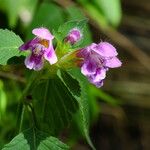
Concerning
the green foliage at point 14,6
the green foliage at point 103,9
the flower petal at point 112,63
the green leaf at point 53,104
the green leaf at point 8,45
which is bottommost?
the green foliage at point 103,9

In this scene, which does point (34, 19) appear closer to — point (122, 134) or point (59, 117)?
point (59, 117)

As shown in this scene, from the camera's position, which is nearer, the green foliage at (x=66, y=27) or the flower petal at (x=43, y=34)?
the flower petal at (x=43, y=34)

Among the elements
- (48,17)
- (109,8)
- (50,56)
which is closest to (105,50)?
(50,56)

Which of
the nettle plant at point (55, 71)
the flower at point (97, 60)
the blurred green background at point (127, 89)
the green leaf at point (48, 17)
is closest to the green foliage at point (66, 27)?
the nettle plant at point (55, 71)

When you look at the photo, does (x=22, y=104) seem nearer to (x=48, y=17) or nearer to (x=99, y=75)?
(x=99, y=75)

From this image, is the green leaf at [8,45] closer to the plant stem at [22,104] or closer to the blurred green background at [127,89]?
the plant stem at [22,104]

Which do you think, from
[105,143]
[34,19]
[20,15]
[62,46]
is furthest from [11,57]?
[105,143]
